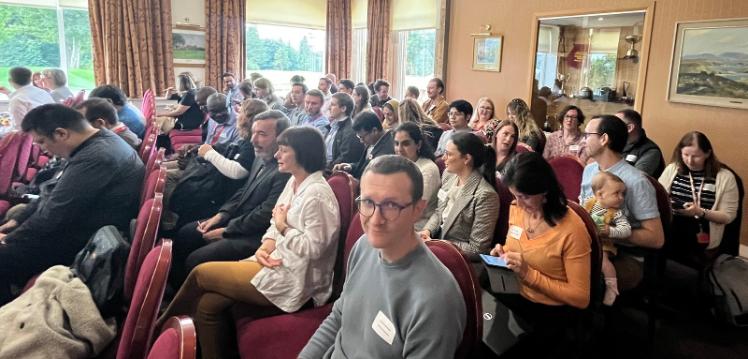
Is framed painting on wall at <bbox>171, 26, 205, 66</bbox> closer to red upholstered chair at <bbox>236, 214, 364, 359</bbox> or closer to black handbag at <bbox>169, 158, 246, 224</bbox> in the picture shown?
→ black handbag at <bbox>169, 158, 246, 224</bbox>

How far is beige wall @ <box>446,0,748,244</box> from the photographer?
13.6 ft

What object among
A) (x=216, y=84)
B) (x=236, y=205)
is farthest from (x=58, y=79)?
(x=236, y=205)

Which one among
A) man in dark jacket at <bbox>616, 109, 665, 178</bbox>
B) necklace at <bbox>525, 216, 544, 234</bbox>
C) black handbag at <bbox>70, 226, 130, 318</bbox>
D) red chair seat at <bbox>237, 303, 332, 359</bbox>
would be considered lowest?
red chair seat at <bbox>237, 303, 332, 359</bbox>

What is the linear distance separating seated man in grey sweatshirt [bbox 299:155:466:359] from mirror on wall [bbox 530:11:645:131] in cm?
452

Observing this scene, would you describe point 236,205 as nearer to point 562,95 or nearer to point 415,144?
point 415,144

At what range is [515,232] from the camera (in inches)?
78.3

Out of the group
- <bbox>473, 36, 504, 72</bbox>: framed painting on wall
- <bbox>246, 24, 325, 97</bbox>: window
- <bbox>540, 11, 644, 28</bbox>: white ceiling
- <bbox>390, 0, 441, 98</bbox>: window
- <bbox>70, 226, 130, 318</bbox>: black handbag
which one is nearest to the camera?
<bbox>70, 226, 130, 318</bbox>: black handbag

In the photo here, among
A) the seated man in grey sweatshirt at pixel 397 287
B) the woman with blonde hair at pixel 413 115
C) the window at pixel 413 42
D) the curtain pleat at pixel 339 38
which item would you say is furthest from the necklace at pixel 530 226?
the curtain pleat at pixel 339 38

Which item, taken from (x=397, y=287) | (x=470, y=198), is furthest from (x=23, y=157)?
(x=397, y=287)

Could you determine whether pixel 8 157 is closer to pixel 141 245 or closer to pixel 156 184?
pixel 156 184

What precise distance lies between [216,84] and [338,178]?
6837 mm

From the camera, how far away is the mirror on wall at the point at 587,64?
4.99 metres

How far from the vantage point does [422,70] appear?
8812 millimetres

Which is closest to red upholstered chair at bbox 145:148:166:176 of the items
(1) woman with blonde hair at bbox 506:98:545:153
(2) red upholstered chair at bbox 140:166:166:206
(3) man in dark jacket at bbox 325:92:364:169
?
(2) red upholstered chair at bbox 140:166:166:206
